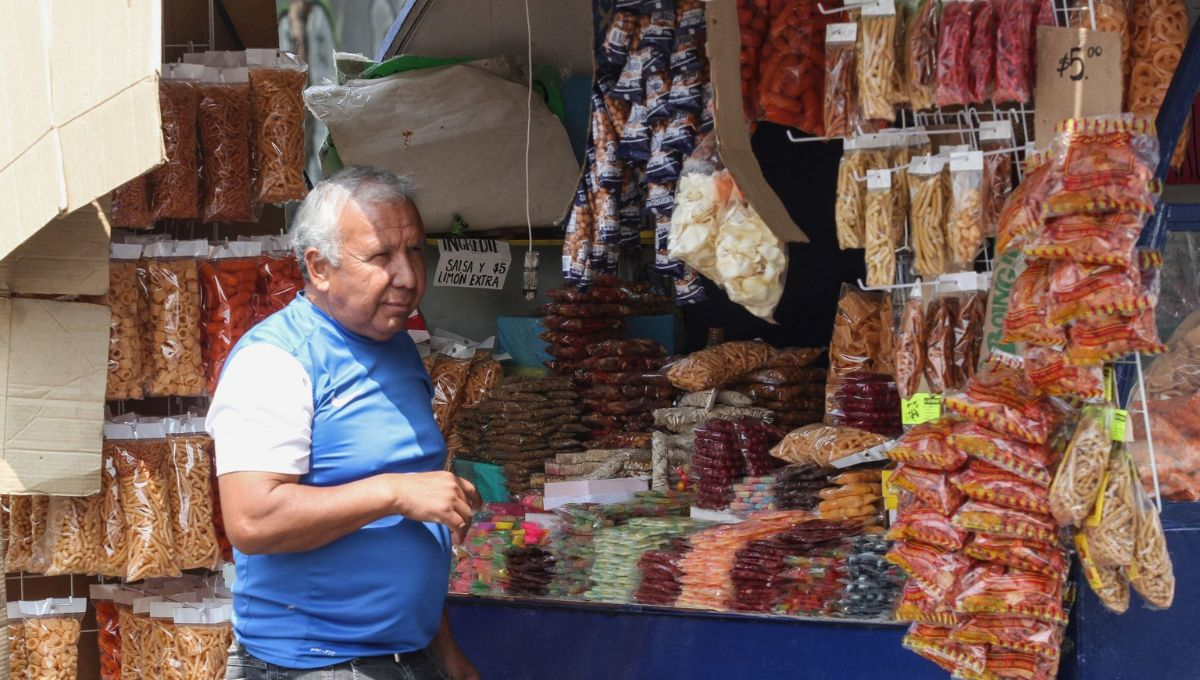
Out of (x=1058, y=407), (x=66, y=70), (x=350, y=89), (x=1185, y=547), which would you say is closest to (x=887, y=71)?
(x=1058, y=407)

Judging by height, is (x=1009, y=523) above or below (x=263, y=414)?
below

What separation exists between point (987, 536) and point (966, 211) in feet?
2.32

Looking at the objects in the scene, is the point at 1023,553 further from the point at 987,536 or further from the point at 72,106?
the point at 72,106

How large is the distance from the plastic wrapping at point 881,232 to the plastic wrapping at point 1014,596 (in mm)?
750

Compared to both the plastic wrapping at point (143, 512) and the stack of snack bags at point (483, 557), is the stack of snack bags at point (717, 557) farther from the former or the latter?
the plastic wrapping at point (143, 512)

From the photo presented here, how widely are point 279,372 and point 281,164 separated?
6.46ft

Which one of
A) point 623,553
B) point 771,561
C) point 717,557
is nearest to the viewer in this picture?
point 771,561

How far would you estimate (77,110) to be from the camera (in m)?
2.37

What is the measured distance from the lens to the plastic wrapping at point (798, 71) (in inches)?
125

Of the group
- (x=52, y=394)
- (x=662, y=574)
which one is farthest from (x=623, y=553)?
(x=52, y=394)

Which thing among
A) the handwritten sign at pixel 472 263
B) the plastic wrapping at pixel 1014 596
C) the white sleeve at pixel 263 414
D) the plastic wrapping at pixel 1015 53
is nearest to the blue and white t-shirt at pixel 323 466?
the white sleeve at pixel 263 414

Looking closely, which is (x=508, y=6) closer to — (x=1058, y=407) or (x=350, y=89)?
(x=350, y=89)

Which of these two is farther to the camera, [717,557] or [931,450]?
[717,557]

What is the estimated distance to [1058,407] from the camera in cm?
255
